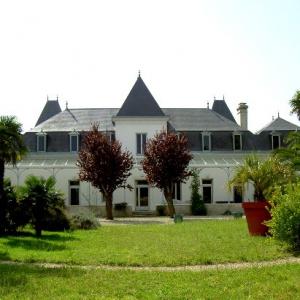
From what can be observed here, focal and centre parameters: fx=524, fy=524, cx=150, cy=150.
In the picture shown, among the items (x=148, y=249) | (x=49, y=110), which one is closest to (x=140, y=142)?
(x=49, y=110)

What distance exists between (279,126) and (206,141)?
256 inches

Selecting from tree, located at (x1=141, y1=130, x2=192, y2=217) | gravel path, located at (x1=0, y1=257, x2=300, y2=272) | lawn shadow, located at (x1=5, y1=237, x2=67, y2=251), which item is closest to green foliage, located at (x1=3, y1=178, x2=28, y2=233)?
lawn shadow, located at (x1=5, y1=237, x2=67, y2=251)

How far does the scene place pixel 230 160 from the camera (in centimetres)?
4038

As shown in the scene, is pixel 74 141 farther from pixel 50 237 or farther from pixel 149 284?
pixel 149 284

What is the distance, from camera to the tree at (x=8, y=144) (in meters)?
19.2

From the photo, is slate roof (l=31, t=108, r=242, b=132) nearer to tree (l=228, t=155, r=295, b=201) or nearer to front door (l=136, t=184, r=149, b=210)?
front door (l=136, t=184, r=149, b=210)

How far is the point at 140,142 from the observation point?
131 feet

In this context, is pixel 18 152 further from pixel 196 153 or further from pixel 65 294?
pixel 196 153

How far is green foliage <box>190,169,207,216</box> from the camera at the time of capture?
36281mm

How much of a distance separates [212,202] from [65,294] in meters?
32.3

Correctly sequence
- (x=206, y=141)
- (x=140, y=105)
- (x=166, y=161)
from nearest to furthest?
1. (x=166, y=161)
2. (x=140, y=105)
3. (x=206, y=141)

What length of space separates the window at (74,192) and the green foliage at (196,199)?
865 cm

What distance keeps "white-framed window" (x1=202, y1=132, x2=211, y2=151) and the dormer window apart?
12.6 meters

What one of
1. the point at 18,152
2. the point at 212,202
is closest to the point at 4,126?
the point at 18,152
